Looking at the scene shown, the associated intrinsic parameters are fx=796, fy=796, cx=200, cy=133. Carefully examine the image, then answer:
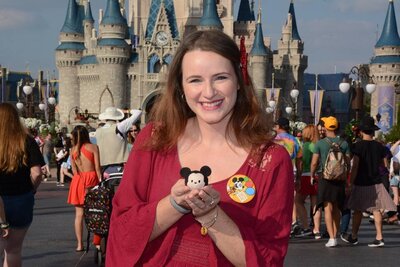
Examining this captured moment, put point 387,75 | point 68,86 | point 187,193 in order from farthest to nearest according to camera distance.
→ point 68,86 → point 387,75 → point 187,193

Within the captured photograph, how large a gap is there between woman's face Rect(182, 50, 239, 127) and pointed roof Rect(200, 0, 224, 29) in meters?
59.6

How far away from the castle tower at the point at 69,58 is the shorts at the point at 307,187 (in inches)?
2254

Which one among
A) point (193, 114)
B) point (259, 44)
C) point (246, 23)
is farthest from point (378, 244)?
point (246, 23)

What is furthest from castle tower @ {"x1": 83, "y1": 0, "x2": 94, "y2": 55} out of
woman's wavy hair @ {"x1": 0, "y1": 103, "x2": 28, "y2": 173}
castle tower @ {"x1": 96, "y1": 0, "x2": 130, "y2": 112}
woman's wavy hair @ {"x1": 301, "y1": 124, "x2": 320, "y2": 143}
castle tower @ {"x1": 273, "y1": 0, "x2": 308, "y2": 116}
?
woman's wavy hair @ {"x1": 0, "y1": 103, "x2": 28, "y2": 173}

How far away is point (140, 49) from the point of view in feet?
207

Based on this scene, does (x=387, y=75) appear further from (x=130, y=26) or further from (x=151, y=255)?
(x=151, y=255)

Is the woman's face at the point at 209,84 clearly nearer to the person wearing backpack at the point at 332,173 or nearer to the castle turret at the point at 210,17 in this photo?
the person wearing backpack at the point at 332,173

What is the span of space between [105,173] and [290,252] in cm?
228

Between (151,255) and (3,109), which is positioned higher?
(3,109)

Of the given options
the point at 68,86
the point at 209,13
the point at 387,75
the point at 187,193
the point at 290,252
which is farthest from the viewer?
the point at 68,86

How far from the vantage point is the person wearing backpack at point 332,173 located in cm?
844

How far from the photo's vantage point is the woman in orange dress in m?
7.54

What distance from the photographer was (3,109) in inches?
183

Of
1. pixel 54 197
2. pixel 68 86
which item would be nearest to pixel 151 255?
pixel 54 197
